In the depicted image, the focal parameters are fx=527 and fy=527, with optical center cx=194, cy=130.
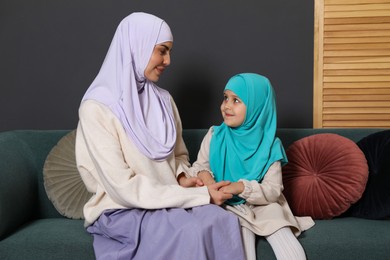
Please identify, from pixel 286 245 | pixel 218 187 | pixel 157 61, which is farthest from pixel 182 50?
pixel 286 245

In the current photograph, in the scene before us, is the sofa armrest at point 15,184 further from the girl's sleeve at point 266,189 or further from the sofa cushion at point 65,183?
the girl's sleeve at point 266,189

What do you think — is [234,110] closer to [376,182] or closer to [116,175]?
[116,175]

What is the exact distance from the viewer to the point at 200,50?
2957mm

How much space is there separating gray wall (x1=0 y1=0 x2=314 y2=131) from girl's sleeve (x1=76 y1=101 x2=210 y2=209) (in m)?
0.98

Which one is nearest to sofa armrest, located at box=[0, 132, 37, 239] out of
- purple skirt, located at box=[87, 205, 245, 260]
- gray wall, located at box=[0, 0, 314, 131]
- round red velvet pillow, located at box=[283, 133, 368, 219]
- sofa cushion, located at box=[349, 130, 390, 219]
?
purple skirt, located at box=[87, 205, 245, 260]

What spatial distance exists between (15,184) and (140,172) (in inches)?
23.9

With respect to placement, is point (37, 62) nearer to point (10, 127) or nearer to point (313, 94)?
point (10, 127)

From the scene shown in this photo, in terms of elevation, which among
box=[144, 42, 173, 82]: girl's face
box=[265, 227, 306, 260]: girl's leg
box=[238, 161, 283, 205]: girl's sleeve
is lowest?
box=[265, 227, 306, 260]: girl's leg

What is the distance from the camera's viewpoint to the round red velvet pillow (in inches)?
91.2

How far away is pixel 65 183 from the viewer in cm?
250

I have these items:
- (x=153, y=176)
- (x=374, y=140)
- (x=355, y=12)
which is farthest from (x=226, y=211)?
(x=355, y=12)

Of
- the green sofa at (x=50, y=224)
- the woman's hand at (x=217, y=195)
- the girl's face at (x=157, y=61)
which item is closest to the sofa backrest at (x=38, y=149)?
the green sofa at (x=50, y=224)

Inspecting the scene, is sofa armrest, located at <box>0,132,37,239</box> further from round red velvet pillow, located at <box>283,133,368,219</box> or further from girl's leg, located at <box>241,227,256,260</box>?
round red velvet pillow, located at <box>283,133,368,219</box>

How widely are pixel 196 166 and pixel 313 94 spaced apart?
93 centimetres
